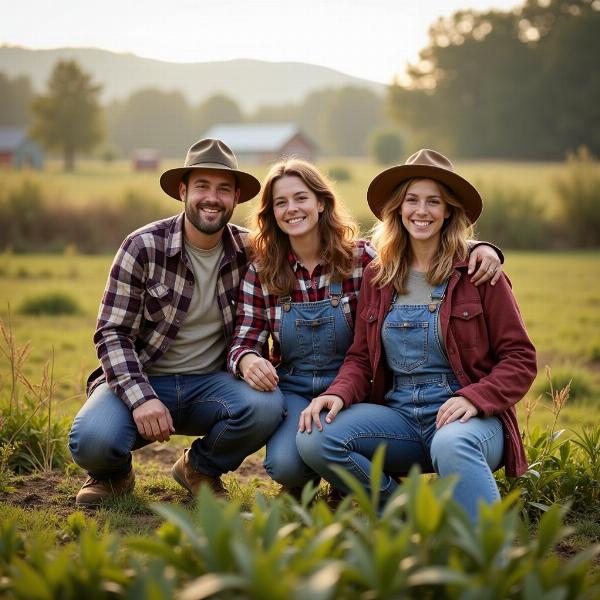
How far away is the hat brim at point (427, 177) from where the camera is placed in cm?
366

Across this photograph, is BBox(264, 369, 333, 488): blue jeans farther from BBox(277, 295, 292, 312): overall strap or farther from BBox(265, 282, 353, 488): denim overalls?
BBox(277, 295, 292, 312): overall strap

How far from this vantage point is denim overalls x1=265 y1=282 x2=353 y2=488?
3.97 m

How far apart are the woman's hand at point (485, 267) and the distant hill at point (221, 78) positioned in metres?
54.5

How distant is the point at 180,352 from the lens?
166 inches

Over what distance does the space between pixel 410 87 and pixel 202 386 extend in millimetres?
51474

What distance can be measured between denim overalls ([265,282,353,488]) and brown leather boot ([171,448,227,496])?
41 centimetres

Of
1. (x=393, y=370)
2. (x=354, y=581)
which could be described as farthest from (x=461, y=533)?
(x=393, y=370)

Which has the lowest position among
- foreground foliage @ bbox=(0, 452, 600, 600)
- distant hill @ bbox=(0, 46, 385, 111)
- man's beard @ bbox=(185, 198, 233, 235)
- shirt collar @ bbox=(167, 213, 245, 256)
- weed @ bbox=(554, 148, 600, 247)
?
foreground foliage @ bbox=(0, 452, 600, 600)

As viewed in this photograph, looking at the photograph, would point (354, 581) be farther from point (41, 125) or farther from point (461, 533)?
point (41, 125)

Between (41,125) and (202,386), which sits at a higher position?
(41,125)

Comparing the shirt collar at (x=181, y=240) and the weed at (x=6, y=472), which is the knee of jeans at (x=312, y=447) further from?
the weed at (x=6, y=472)

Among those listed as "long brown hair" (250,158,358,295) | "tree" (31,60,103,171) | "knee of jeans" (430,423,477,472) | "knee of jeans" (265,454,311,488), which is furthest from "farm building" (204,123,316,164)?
"knee of jeans" (430,423,477,472)

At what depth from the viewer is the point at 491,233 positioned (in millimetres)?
22047

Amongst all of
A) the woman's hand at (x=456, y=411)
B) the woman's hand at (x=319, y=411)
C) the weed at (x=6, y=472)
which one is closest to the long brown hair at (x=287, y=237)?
the woman's hand at (x=319, y=411)
